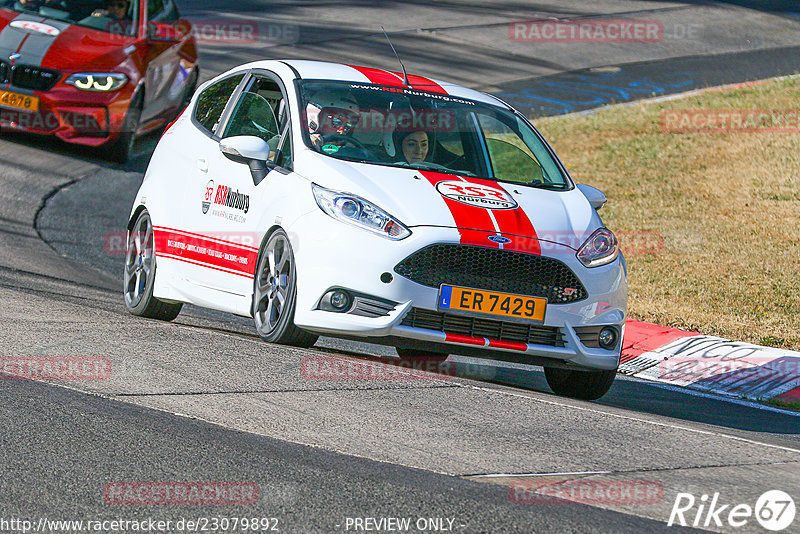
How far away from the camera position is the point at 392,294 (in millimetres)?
6988

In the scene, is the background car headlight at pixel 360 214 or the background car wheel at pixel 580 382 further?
the background car wheel at pixel 580 382

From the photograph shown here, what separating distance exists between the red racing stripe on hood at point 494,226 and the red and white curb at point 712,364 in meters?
2.45

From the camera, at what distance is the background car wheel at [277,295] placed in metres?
7.36

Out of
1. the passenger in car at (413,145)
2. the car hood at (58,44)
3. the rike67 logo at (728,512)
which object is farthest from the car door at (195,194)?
the car hood at (58,44)

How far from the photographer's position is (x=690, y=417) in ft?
24.7

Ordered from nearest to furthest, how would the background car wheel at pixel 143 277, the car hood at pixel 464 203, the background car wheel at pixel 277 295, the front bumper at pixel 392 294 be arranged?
the front bumper at pixel 392 294, the car hood at pixel 464 203, the background car wheel at pixel 277 295, the background car wheel at pixel 143 277

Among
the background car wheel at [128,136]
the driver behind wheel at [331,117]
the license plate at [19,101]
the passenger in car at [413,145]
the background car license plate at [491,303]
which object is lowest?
the background car wheel at [128,136]

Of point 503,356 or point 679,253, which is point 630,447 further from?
point 679,253

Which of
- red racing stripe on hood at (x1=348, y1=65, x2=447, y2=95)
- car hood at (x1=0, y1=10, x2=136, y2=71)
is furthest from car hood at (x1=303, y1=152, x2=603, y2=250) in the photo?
car hood at (x1=0, y1=10, x2=136, y2=71)

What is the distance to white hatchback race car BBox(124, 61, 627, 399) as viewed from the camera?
7062mm

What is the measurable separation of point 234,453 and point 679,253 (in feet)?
27.6

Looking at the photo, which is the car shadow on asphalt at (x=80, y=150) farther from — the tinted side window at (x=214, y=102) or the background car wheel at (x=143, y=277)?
the tinted side window at (x=214, y=102)

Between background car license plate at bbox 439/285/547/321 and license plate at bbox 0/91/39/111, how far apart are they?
834cm

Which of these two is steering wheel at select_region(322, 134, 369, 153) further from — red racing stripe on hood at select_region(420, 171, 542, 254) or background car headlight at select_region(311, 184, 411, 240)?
red racing stripe on hood at select_region(420, 171, 542, 254)
